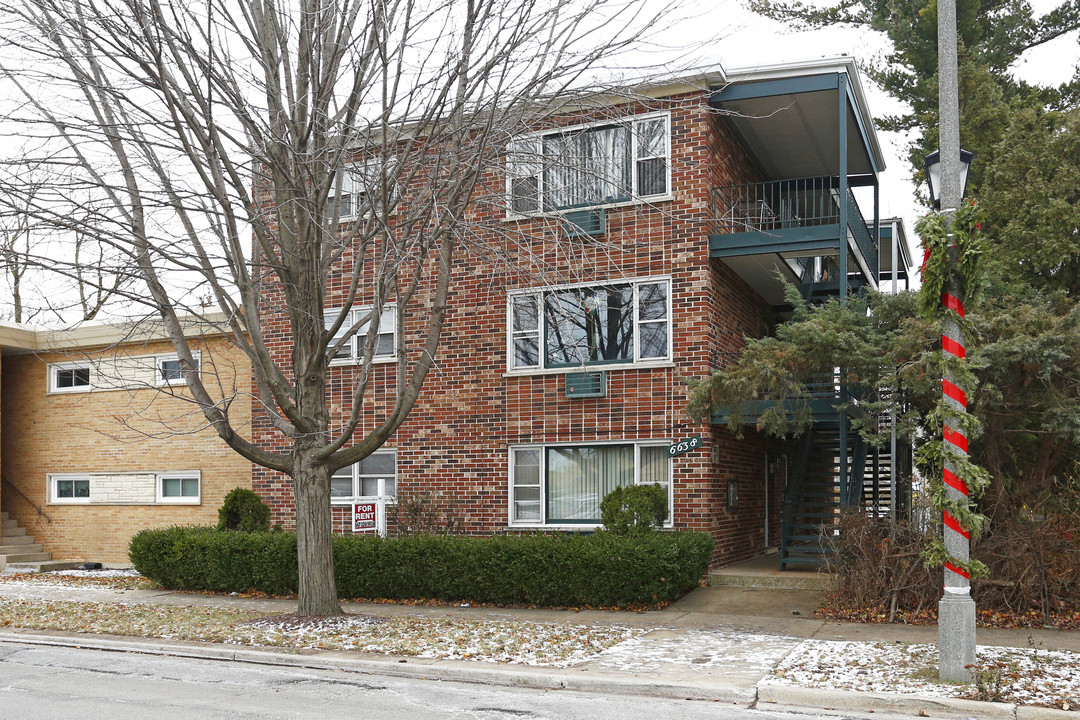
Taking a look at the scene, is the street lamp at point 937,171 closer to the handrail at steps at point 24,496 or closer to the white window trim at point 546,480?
the white window trim at point 546,480

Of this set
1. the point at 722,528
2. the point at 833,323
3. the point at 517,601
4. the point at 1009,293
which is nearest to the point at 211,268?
the point at 517,601

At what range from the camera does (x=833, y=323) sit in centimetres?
1367

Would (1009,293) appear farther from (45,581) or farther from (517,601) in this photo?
(45,581)

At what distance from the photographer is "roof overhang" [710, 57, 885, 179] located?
52.6ft

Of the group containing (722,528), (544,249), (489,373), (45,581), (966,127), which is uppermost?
(966,127)

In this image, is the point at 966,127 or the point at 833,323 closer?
the point at 833,323

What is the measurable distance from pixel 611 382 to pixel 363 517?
15.6 feet

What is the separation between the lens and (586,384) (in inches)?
678

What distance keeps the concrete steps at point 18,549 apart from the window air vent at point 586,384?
13.3 meters

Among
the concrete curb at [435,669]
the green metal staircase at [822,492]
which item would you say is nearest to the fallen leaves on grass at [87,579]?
the concrete curb at [435,669]

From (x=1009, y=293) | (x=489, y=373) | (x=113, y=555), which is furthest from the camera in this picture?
(x=113, y=555)

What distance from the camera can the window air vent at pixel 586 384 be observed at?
17094 mm

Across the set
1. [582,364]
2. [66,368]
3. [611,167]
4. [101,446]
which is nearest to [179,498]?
[101,446]

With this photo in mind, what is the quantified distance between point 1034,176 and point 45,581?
19523 millimetres
